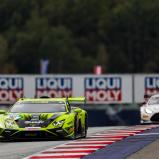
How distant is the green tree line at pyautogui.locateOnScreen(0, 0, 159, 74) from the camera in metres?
112

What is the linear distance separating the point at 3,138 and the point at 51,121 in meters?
1.30

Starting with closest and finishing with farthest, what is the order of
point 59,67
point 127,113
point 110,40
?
point 127,113
point 59,67
point 110,40

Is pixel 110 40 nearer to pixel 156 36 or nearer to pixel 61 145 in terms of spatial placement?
pixel 156 36

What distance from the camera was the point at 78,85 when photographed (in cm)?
4341

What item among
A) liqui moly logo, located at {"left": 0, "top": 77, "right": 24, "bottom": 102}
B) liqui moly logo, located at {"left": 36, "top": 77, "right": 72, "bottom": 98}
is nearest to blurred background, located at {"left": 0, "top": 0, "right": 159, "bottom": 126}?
liqui moly logo, located at {"left": 0, "top": 77, "right": 24, "bottom": 102}

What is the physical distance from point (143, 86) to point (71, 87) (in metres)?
3.79

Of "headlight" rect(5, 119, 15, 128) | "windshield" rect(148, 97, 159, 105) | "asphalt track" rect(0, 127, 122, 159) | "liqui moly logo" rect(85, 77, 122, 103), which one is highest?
"liqui moly logo" rect(85, 77, 122, 103)

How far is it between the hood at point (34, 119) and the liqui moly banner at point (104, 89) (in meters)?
23.1

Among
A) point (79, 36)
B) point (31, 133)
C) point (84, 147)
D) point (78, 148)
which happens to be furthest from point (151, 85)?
point (79, 36)

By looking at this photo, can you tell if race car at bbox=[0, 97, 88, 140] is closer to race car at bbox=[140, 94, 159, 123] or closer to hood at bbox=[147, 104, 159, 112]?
race car at bbox=[140, 94, 159, 123]

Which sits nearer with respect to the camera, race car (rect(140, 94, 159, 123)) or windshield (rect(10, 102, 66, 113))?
windshield (rect(10, 102, 66, 113))

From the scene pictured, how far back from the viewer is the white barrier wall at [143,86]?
42719mm

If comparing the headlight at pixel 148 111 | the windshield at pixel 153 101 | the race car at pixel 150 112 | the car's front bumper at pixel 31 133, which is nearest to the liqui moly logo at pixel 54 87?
the windshield at pixel 153 101

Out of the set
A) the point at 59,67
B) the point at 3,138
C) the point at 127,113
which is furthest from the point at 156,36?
the point at 3,138
